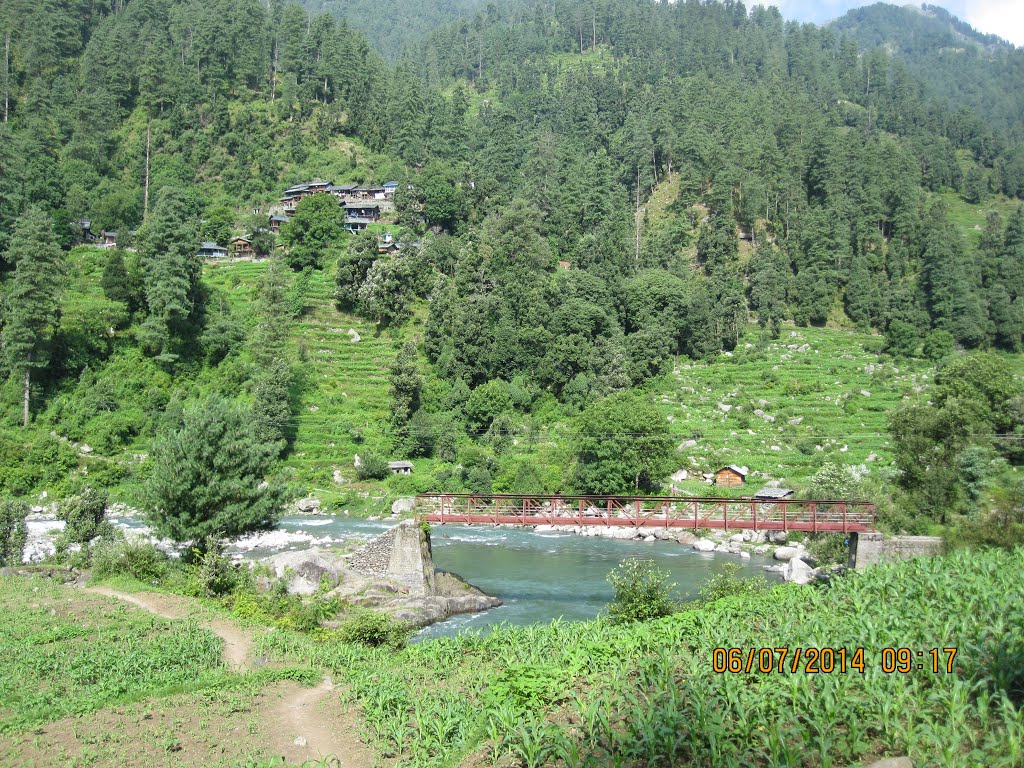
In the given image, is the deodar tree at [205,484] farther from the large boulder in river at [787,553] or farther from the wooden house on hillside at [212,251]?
the wooden house on hillside at [212,251]

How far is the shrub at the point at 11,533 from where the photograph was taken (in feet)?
101

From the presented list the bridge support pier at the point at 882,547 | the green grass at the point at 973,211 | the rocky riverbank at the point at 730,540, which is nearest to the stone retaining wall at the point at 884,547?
the bridge support pier at the point at 882,547

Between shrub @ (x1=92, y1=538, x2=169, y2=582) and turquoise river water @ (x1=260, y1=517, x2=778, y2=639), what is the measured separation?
8.71 metres

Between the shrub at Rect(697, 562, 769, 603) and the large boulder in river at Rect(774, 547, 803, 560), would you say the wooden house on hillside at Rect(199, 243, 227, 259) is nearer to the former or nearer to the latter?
the large boulder in river at Rect(774, 547, 803, 560)

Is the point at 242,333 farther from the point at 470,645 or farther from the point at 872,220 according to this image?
the point at 872,220

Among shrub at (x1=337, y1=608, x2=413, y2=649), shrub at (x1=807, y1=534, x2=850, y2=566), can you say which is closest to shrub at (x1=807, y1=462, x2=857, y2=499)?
shrub at (x1=807, y1=534, x2=850, y2=566)

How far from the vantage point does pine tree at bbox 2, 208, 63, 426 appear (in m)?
53.0

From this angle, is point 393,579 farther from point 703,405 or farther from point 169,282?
point 169,282

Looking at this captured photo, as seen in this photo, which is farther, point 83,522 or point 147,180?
point 147,180

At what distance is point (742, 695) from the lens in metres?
9.79

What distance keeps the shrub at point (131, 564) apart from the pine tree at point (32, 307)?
35.6 m

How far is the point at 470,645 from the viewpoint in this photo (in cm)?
1703
